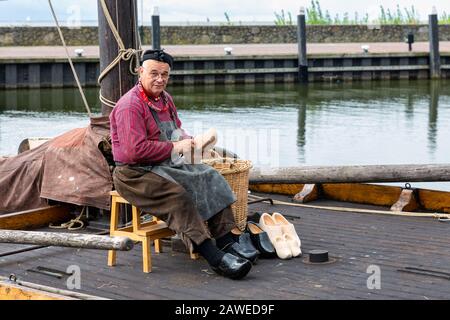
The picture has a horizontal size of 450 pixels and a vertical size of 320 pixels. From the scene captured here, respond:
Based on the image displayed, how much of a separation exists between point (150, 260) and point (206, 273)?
1.08 feet

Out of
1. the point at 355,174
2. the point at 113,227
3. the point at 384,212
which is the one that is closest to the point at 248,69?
the point at 355,174

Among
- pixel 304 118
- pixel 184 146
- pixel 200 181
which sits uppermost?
pixel 184 146

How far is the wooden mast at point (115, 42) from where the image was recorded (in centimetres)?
622

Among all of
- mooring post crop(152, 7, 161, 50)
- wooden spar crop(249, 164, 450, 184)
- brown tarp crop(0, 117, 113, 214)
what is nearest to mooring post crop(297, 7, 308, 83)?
mooring post crop(152, 7, 161, 50)

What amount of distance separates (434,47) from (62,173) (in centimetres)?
2120

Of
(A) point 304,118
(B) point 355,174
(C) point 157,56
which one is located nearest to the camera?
(C) point 157,56

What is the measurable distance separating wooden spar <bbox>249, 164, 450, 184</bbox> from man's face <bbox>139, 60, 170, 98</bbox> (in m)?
2.21

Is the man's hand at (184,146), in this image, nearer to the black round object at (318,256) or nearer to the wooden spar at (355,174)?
the black round object at (318,256)

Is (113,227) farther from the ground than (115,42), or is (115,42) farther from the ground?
(115,42)

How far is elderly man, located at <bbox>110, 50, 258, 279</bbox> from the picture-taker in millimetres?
4867

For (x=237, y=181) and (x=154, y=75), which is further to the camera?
(x=237, y=181)

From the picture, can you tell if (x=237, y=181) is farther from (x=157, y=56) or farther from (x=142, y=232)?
(x=157, y=56)

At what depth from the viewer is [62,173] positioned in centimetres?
649
